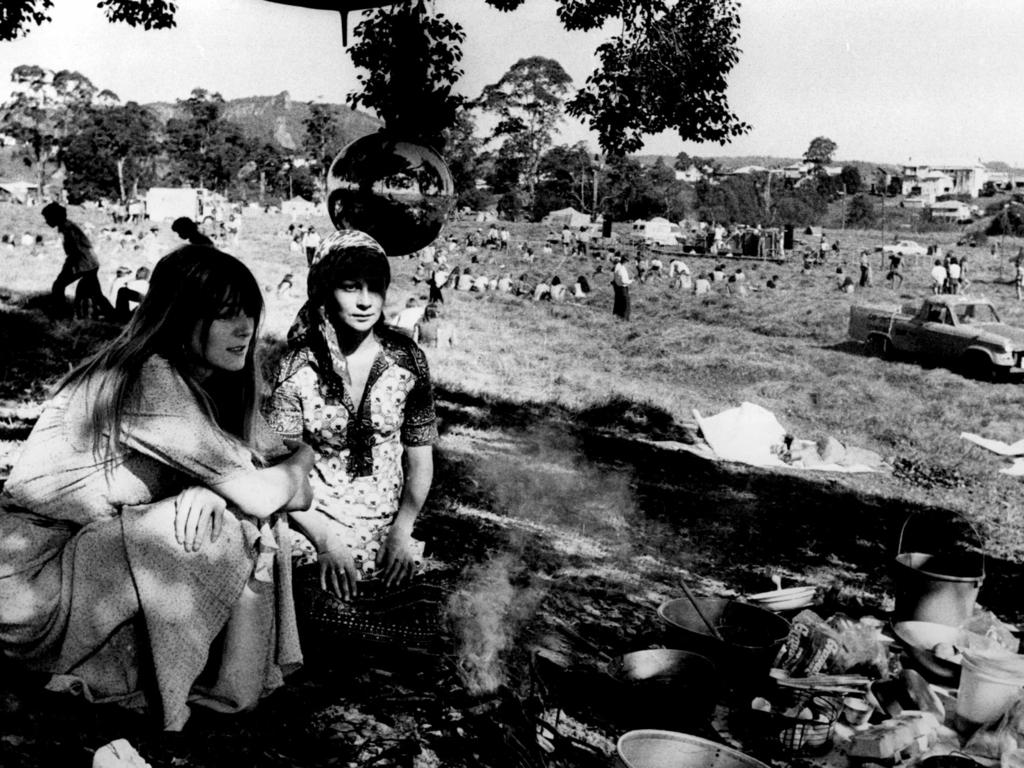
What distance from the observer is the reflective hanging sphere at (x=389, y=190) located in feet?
17.0

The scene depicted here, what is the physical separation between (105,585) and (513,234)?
43004mm

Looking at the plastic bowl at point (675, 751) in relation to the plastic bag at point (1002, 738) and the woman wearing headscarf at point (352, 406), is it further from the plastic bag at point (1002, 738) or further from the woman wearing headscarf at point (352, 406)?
the plastic bag at point (1002, 738)

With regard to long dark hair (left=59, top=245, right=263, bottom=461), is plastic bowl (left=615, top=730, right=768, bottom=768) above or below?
below

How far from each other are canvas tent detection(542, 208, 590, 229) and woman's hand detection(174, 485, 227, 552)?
1946 inches

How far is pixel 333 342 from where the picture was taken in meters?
3.00

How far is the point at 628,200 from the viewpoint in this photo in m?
61.1

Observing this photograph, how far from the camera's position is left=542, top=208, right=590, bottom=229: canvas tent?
51.7 meters

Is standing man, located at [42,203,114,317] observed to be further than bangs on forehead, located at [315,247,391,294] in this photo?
Yes

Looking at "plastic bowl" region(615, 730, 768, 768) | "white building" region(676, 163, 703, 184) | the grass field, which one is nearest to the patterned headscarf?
the grass field

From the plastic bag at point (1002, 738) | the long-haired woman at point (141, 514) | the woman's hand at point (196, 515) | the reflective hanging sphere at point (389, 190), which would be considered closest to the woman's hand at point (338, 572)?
the long-haired woman at point (141, 514)

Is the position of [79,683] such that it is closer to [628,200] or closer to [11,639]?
[11,639]

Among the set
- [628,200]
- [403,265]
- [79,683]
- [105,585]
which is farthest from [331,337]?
[628,200]

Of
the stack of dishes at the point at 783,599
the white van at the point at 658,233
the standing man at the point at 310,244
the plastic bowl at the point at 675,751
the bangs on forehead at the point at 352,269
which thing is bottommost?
the stack of dishes at the point at 783,599

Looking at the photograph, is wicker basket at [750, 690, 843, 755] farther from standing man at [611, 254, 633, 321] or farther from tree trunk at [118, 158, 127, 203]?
tree trunk at [118, 158, 127, 203]
